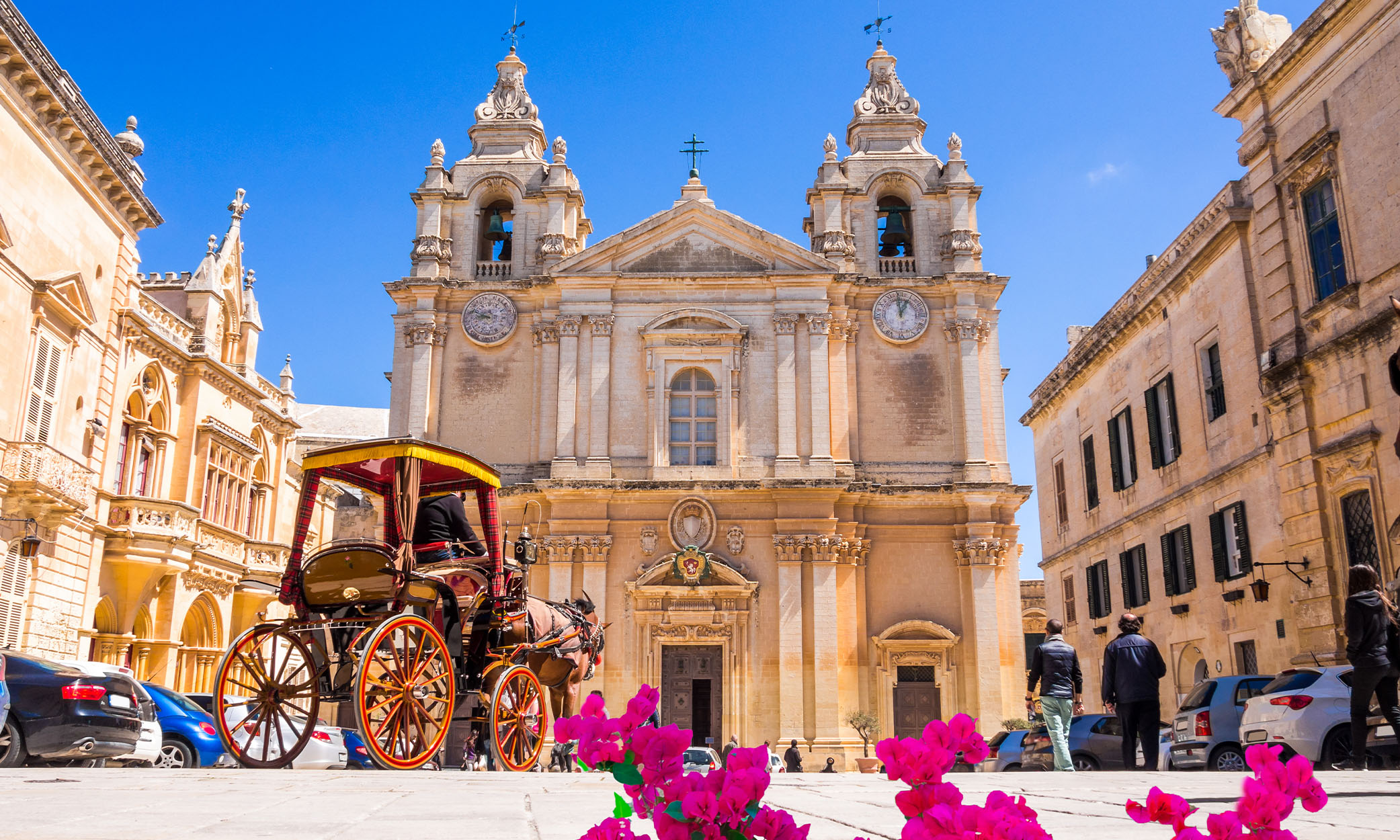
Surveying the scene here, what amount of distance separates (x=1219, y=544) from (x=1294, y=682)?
10478mm

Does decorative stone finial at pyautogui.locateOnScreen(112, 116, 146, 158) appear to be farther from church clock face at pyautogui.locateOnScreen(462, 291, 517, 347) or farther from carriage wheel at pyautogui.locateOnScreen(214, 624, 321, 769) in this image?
carriage wheel at pyautogui.locateOnScreen(214, 624, 321, 769)

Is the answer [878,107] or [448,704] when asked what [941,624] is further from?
[448,704]

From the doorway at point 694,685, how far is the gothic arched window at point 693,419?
4486 millimetres

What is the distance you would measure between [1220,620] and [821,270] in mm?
11986

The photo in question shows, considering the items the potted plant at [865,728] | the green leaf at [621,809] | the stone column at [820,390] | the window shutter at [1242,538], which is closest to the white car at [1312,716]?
the window shutter at [1242,538]

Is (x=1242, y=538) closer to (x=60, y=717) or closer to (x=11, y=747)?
(x=60, y=717)

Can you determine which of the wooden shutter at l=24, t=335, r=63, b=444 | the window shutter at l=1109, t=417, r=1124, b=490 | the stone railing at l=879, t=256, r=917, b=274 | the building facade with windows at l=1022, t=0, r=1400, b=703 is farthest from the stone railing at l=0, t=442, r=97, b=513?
the window shutter at l=1109, t=417, r=1124, b=490

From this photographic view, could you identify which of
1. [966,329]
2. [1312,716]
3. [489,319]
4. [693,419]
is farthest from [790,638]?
[1312,716]

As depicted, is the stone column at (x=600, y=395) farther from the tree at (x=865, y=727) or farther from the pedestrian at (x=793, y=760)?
the tree at (x=865, y=727)

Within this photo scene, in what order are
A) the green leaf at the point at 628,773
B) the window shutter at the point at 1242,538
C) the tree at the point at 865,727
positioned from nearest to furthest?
the green leaf at the point at 628,773
the window shutter at the point at 1242,538
the tree at the point at 865,727

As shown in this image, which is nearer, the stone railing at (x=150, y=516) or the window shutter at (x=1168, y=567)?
the stone railing at (x=150, y=516)

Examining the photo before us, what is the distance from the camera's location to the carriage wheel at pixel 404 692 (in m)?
7.64

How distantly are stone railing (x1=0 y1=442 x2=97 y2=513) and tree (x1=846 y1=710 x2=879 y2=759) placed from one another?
16.0m

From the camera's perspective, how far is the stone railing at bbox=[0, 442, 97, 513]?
57.3ft
